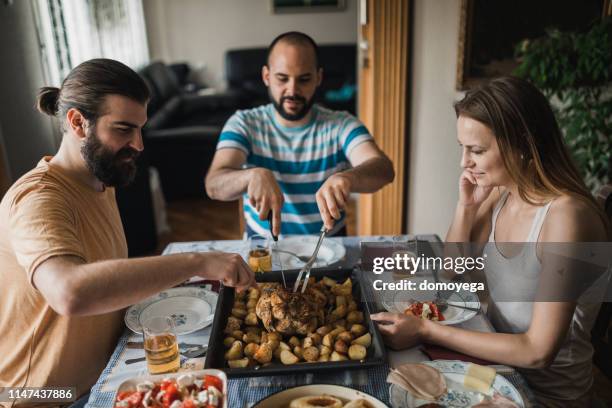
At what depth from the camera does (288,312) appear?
1.04 metres

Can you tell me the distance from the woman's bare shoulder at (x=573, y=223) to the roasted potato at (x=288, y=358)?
0.62 metres

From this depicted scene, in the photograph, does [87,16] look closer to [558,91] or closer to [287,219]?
[287,219]

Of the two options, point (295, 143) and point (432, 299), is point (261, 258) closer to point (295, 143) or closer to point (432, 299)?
point (432, 299)

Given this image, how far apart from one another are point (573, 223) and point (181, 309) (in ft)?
3.06

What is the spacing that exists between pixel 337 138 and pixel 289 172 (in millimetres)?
224

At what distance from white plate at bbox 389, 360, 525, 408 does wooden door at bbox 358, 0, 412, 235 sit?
6.91 feet

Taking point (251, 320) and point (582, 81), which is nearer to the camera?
point (251, 320)

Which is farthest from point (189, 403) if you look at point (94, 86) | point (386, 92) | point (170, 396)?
point (386, 92)

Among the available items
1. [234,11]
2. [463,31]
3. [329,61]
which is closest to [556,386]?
[463,31]

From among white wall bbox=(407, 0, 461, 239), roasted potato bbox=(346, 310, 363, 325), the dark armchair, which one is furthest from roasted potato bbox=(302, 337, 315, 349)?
the dark armchair

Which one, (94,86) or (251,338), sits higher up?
(94,86)

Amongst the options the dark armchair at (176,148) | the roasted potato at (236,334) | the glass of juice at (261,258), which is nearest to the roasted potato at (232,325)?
the roasted potato at (236,334)

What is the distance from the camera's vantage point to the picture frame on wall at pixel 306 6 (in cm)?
673

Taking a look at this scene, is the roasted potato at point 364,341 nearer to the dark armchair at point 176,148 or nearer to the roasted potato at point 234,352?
the roasted potato at point 234,352
